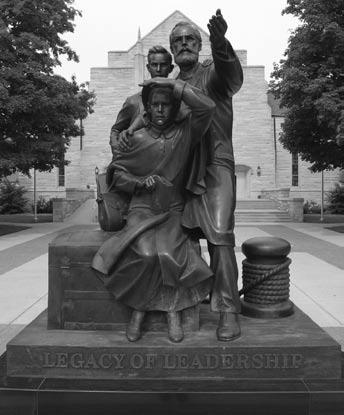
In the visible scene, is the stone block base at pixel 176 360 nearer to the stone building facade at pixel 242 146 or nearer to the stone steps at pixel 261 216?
the stone steps at pixel 261 216

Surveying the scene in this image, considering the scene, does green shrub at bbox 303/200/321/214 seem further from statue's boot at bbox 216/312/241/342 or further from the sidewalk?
statue's boot at bbox 216/312/241/342

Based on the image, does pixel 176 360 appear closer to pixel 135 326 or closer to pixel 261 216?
pixel 135 326

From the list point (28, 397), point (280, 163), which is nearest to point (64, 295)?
point (28, 397)

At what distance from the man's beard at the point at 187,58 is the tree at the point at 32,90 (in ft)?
42.3

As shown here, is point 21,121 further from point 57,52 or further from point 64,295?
point 64,295

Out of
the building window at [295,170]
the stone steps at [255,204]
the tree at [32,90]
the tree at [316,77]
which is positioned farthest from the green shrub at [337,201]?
the tree at [32,90]

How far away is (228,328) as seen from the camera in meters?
3.62

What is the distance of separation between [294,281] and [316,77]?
431 inches

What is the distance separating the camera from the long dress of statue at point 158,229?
360cm

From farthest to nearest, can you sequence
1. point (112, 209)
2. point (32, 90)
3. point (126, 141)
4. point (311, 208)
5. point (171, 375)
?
point (311, 208) < point (32, 90) < point (112, 209) < point (126, 141) < point (171, 375)

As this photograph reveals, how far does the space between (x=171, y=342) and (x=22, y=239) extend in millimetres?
14113

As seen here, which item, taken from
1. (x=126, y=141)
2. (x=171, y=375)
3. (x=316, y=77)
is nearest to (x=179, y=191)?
(x=126, y=141)

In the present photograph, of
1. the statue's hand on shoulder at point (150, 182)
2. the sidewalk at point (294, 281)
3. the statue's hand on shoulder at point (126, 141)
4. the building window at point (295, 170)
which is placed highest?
the building window at point (295, 170)

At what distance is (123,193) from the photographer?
4160 mm
